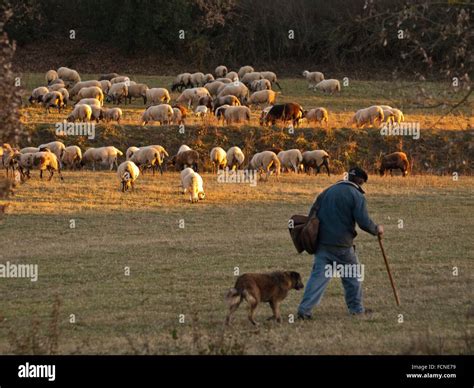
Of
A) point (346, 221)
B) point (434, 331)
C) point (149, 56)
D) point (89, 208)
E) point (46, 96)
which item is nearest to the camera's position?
point (434, 331)

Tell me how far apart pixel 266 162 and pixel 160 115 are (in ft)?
27.0

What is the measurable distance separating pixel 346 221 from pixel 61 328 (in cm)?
423

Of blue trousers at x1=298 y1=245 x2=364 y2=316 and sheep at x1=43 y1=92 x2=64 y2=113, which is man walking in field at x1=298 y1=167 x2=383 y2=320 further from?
sheep at x1=43 y1=92 x2=64 y2=113

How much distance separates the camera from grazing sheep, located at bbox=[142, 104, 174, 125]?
41844 millimetres

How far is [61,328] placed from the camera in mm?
15281

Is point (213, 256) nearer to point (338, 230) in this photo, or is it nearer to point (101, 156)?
point (338, 230)

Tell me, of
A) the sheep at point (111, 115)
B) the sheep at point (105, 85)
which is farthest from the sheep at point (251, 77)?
the sheep at point (111, 115)

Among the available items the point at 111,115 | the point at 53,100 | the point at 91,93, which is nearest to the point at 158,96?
A: the point at 91,93

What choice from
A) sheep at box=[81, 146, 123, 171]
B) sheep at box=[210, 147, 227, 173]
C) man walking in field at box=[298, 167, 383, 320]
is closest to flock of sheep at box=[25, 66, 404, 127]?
sheep at box=[81, 146, 123, 171]

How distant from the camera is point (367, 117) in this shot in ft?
139

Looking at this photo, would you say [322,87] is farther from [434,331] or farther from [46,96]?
[434,331]

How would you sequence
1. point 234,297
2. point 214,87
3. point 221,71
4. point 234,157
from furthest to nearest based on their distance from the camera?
1. point 221,71
2. point 214,87
3. point 234,157
4. point 234,297

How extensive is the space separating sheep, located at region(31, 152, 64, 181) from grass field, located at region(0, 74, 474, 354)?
49 centimetres
